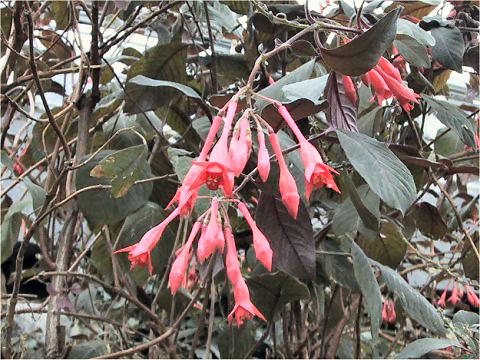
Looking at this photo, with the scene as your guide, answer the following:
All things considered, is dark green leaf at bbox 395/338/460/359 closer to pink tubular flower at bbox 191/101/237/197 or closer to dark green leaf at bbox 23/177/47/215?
pink tubular flower at bbox 191/101/237/197

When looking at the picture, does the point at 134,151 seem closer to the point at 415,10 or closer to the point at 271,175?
the point at 271,175

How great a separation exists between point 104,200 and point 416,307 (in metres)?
0.48

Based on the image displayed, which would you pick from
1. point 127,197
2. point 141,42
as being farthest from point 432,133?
point 127,197

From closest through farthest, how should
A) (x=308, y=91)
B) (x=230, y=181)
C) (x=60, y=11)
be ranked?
(x=230, y=181) → (x=308, y=91) → (x=60, y=11)

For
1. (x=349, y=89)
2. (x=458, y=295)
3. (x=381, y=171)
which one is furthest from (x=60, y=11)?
(x=458, y=295)

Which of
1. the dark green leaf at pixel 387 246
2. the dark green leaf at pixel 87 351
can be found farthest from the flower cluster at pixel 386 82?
the dark green leaf at pixel 87 351

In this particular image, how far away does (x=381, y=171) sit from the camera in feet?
1.50

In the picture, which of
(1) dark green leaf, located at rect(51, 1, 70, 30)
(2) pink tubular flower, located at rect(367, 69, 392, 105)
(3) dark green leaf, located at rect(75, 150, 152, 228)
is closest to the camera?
(2) pink tubular flower, located at rect(367, 69, 392, 105)

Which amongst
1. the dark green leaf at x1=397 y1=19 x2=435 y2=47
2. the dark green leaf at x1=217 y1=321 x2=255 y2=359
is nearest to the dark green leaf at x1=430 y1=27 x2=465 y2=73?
the dark green leaf at x1=397 y1=19 x2=435 y2=47

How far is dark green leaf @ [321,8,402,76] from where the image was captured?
1.39ft

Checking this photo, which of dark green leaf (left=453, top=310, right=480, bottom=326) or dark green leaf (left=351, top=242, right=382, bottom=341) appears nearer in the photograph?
dark green leaf (left=351, top=242, right=382, bottom=341)

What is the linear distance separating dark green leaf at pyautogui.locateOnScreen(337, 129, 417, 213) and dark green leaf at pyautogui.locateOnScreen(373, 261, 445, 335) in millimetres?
315

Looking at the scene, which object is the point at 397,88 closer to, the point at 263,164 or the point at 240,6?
the point at 263,164

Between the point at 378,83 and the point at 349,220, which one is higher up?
the point at 378,83
